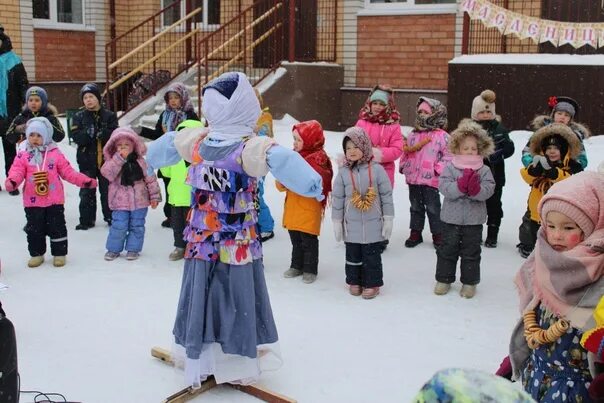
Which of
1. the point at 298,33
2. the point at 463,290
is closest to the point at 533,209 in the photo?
the point at 463,290

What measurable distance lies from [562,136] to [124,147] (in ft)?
11.9

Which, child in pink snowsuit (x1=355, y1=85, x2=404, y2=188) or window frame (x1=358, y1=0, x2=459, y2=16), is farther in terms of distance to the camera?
window frame (x1=358, y1=0, x2=459, y2=16)

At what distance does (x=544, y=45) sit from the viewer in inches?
488

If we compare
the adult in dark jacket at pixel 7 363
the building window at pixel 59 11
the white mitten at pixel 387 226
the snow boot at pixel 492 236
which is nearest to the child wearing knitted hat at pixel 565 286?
the adult in dark jacket at pixel 7 363

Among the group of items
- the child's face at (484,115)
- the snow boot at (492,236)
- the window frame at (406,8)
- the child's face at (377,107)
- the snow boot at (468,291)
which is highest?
the window frame at (406,8)

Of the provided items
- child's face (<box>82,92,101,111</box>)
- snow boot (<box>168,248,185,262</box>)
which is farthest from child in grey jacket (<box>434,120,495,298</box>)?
child's face (<box>82,92,101,111</box>)

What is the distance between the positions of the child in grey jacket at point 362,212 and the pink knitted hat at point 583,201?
2993 millimetres

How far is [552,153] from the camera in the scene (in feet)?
19.1

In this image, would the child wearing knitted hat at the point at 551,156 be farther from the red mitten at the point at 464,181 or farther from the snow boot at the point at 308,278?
the snow boot at the point at 308,278

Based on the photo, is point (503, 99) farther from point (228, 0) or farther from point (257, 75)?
point (228, 0)

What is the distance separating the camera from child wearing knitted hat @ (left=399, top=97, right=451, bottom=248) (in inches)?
262

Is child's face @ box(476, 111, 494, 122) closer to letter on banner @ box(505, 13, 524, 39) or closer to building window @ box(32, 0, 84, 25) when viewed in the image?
letter on banner @ box(505, 13, 524, 39)

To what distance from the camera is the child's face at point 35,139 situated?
20.3 ft

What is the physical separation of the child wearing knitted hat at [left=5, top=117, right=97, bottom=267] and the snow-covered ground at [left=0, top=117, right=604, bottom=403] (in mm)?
204
